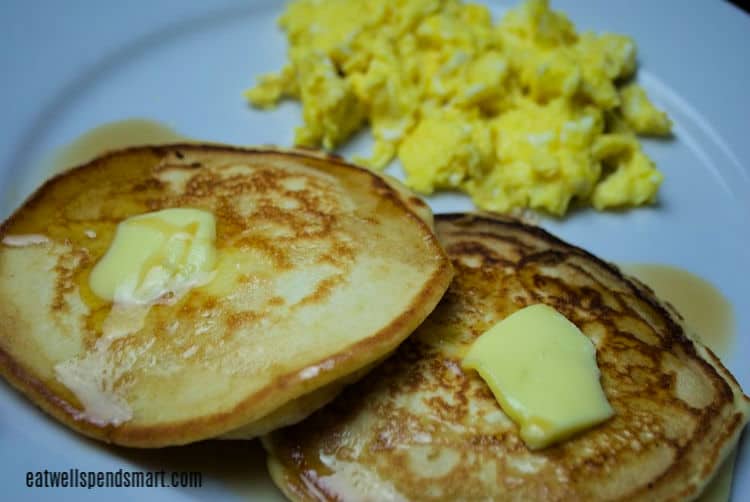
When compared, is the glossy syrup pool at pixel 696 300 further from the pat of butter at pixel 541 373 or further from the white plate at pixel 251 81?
the pat of butter at pixel 541 373

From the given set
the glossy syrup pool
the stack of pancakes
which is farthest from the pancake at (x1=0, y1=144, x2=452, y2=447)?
the glossy syrup pool

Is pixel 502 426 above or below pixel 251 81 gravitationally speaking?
below

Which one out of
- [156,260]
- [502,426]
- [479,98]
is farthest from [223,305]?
[479,98]

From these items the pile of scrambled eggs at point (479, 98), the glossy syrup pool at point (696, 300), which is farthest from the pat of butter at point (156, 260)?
the glossy syrup pool at point (696, 300)

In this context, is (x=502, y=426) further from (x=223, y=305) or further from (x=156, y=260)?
(x=156, y=260)

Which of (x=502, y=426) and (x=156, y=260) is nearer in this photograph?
(x=502, y=426)

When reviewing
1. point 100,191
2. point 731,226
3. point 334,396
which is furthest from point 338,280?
point 731,226
